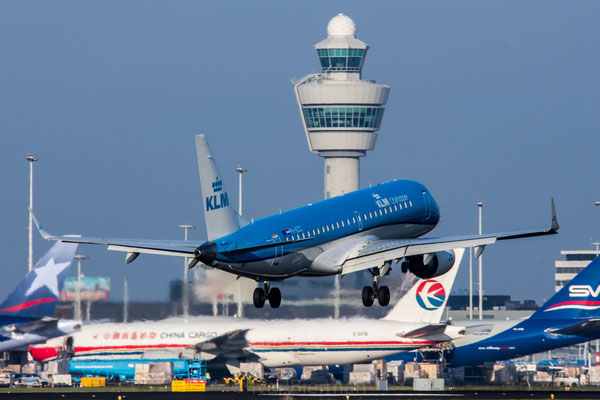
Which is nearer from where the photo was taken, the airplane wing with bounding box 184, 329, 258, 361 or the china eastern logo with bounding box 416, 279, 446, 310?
the china eastern logo with bounding box 416, 279, 446, 310

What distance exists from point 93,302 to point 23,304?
10947 millimetres

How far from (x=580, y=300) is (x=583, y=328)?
294 centimetres

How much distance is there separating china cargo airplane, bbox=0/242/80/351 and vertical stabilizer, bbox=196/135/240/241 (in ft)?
118

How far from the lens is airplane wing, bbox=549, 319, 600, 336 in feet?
339

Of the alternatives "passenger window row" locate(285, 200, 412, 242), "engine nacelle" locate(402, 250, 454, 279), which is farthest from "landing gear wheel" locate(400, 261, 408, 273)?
"passenger window row" locate(285, 200, 412, 242)

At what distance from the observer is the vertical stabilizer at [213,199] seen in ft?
213

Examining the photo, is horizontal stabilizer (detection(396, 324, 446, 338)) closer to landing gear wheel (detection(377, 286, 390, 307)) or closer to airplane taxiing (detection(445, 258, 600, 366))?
airplane taxiing (detection(445, 258, 600, 366))

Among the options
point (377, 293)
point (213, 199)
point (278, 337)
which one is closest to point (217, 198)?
point (213, 199)

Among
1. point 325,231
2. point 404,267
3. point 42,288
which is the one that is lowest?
point 42,288

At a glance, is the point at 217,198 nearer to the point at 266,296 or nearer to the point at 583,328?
the point at 266,296

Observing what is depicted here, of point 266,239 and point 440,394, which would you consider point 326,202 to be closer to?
point 266,239

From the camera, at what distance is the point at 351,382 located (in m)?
104

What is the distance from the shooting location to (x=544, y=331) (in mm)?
104375

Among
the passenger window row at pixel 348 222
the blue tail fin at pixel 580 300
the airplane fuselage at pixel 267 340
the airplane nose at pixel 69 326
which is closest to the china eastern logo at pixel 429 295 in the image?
the airplane fuselage at pixel 267 340
